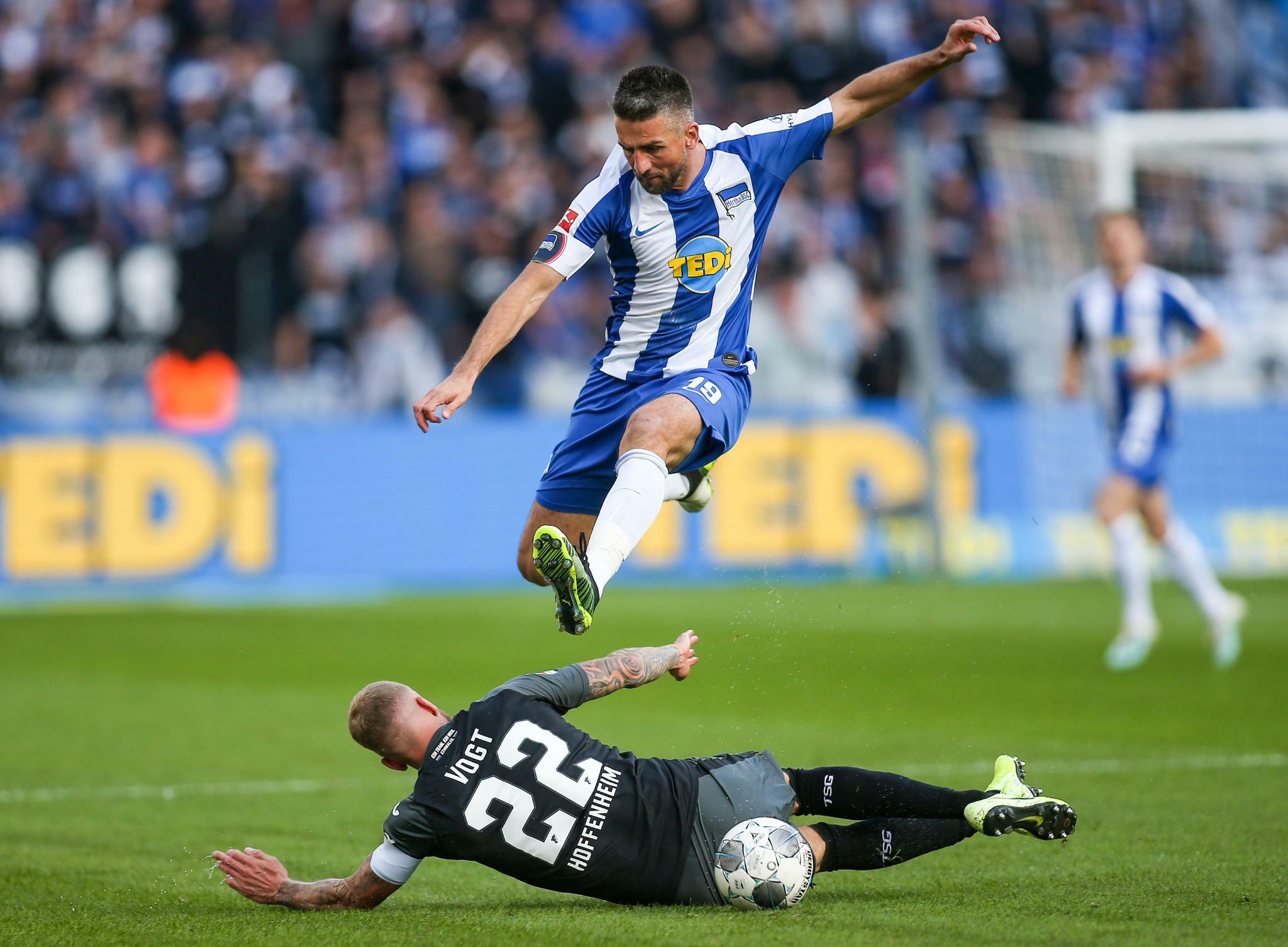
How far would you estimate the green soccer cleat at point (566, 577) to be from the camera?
5.38m

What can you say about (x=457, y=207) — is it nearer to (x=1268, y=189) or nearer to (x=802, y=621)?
(x=802, y=621)

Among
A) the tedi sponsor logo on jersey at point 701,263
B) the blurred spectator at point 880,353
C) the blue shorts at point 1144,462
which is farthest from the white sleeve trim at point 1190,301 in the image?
the tedi sponsor logo on jersey at point 701,263

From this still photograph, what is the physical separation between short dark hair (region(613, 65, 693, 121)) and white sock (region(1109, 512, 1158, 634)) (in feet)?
21.1

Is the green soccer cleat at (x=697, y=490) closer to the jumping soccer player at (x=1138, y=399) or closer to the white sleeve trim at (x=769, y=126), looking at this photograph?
the white sleeve trim at (x=769, y=126)

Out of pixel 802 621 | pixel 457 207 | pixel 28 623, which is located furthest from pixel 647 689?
pixel 457 207

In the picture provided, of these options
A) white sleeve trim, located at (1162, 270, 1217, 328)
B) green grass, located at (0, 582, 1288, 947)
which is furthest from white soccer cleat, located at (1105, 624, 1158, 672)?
white sleeve trim, located at (1162, 270, 1217, 328)

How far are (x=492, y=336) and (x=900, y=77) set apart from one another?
1.76 meters

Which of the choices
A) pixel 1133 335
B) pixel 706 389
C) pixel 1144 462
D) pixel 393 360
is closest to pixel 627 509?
pixel 706 389

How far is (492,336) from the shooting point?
19.3 ft

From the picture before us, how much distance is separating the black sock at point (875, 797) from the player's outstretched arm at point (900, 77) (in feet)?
7.93

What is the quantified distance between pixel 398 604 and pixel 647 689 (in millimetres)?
4715

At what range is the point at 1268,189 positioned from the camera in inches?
596

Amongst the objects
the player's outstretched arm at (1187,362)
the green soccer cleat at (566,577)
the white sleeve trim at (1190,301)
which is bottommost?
the green soccer cleat at (566,577)

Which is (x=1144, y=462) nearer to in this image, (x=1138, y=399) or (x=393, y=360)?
(x=1138, y=399)
